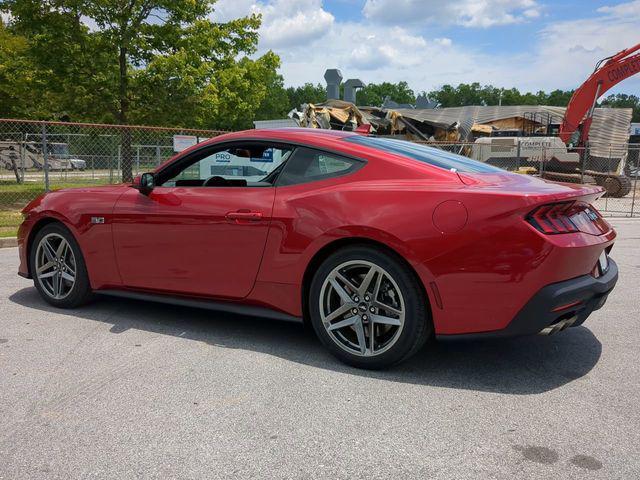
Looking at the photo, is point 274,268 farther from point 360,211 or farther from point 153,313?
point 153,313

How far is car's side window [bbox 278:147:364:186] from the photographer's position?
3734 mm

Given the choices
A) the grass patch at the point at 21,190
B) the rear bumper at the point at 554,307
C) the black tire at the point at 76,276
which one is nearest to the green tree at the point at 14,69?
the grass patch at the point at 21,190

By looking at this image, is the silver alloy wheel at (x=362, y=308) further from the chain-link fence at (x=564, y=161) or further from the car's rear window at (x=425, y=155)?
the chain-link fence at (x=564, y=161)

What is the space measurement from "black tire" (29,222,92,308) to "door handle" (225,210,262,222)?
1.64 meters

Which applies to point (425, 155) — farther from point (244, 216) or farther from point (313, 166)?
point (244, 216)

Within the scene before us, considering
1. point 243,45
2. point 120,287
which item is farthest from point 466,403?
point 243,45

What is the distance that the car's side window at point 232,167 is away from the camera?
403cm

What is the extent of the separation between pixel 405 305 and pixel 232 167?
1749 mm

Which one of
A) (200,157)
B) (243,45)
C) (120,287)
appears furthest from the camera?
(243,45)

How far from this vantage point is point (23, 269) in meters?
5.16

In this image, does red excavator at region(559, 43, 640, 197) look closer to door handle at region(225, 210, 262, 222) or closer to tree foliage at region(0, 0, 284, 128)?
tree foliage at region(0, 0, 284, 128)

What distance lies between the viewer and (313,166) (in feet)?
12.6

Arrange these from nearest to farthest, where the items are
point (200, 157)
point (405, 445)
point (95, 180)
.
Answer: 1. point (405, 445)
2. point (200, 157)
3. point (95, 180)

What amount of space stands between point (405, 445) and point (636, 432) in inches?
45.0
